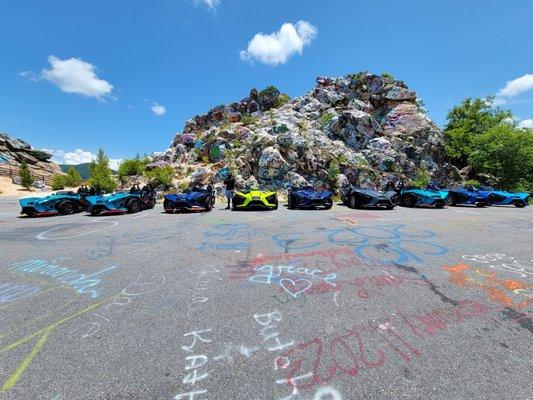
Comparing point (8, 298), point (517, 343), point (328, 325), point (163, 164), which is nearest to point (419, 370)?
point (328, 325)

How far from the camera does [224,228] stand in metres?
7.30

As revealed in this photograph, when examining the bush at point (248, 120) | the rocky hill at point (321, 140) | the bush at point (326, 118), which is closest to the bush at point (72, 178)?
the rocky hill at point (321, 140)

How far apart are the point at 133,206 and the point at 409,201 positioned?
12.6m

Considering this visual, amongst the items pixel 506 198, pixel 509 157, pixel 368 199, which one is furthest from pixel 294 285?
pixel 509 157

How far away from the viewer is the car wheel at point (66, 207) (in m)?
10.9

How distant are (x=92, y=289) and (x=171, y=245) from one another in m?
2.15

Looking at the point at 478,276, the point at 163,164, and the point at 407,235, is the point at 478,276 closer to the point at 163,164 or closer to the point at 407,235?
the point at 407,235

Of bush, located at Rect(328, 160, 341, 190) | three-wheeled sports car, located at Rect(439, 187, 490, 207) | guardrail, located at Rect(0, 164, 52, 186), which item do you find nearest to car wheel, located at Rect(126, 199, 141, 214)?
three-wheeled sports car, located at Rect(439, 187, 490, 207)

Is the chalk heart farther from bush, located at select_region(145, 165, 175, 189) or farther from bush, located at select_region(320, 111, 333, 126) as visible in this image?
bush, located at select_region(320, 111, 333, 126)

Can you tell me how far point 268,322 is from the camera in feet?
8.44

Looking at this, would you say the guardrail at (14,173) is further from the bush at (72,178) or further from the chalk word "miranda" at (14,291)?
the chalk word "miranda" at (14,291)

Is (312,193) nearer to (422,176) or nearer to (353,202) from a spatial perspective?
(353,202)

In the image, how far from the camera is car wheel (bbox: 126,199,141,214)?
11.3 meters

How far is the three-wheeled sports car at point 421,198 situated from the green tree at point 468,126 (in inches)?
987
